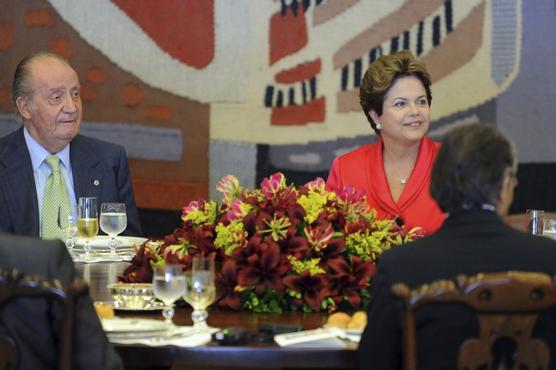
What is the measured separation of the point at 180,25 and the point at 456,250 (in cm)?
340

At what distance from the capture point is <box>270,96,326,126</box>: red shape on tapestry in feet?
16.7

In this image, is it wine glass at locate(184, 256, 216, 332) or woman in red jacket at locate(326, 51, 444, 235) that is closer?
wine glass at locate(184, 256, 216, 332)

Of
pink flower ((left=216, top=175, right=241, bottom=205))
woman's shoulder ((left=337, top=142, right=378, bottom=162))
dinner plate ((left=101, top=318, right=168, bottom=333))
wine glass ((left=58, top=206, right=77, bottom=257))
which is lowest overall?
dinner plate ((left=101, top=318, right=168, bottom=333))

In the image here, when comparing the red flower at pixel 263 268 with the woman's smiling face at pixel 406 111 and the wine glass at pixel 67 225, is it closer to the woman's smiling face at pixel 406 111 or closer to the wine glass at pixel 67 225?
the wine glass at pixel 67 225

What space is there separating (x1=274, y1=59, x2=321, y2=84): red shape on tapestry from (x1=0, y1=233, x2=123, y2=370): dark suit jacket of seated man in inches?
121

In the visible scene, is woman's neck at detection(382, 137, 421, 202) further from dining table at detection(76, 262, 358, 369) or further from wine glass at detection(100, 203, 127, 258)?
dining table at detection(76, 262, 358, 369)

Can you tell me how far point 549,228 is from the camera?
133 inches

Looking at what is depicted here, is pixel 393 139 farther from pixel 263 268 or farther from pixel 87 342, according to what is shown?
pixel 87 342

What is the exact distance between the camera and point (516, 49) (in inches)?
192

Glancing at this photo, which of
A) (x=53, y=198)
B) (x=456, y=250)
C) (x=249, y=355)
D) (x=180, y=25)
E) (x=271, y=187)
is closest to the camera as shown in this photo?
(x=456, y=250)

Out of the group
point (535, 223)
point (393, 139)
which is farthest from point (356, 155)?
point (535, 223)

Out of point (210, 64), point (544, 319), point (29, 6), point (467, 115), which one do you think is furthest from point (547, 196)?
point (544, 319)

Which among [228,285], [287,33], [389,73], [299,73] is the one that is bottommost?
[228,285]

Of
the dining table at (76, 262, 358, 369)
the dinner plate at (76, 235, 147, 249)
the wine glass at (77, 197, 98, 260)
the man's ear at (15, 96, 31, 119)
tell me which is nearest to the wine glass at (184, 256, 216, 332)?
the dining table at (76, 262, 358, 369)
